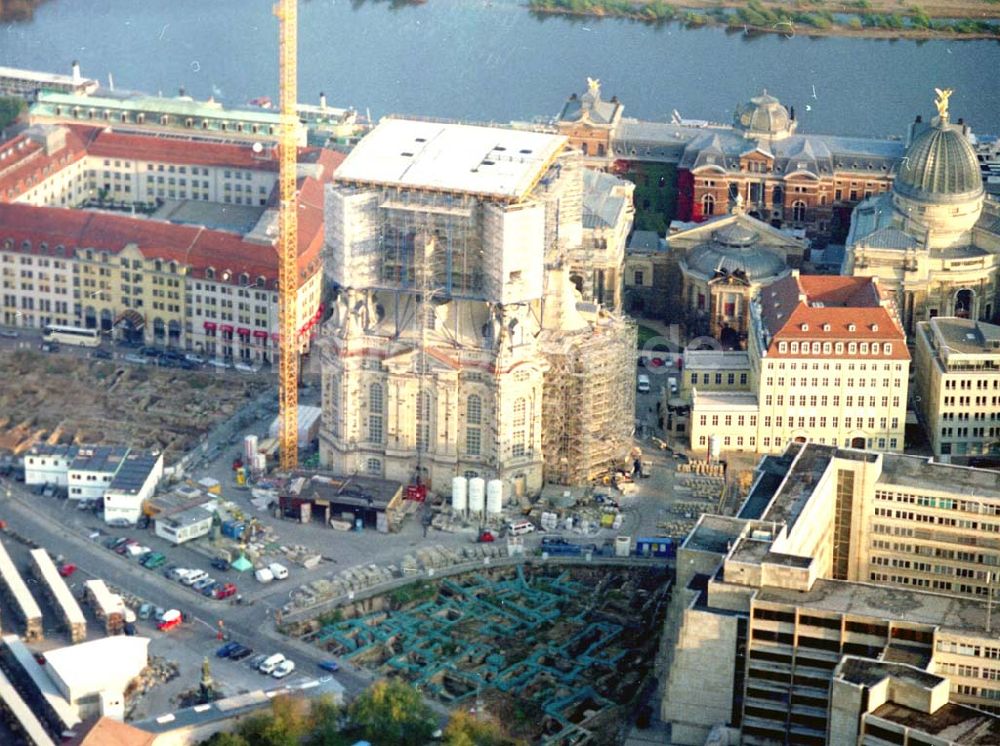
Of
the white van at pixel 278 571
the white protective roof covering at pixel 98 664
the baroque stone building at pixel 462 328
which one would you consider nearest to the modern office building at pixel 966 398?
the baroque stone building at pixel 462 328

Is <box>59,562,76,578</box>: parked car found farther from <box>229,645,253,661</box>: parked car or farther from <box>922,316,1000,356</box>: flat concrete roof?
<box>922,316,1000,356</box>: flat concrete roof

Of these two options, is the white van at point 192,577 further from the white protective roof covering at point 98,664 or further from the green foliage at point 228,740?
the green foliage at point 228,740

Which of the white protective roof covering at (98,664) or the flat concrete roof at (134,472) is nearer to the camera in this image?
the white protective roof covering at (98,664)

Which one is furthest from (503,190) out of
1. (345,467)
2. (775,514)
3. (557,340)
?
(775,514)

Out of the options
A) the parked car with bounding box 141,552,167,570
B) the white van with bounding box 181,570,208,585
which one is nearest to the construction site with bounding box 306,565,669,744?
the white van with bounding box 181,570,208,585

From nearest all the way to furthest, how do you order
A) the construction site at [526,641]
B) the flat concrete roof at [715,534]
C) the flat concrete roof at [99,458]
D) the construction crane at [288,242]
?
the flat concrete roof at [715,534], the construction site at [526,641], the flat concrete roof at [99,458], the construction crane at [288,242]

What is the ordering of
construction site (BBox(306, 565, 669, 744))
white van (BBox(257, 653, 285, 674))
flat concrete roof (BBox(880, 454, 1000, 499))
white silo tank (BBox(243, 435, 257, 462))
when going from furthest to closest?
1. white silo tank (BBox(243, 435, 257, 462))
2. flat concrete roof (BBox(880, 454, 1000, 499))
3. white van (BBox(257, 653, 285, 674))
4. construction site (BBox(306, 565, 669, 744))
